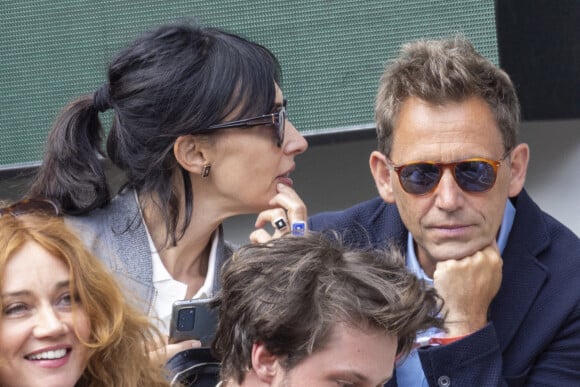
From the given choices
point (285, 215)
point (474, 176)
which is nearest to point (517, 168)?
point (474, 176)

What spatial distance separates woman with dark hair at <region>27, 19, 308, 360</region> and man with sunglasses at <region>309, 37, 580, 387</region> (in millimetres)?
397

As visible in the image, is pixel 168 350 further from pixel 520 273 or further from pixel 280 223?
pixel 520 273

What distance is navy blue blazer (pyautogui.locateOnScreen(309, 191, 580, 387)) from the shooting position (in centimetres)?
320

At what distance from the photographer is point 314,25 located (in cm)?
450

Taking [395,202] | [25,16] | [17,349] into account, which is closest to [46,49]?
[25,16]

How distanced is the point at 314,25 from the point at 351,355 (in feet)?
7.21

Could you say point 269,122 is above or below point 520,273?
above

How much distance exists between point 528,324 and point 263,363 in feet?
3.45

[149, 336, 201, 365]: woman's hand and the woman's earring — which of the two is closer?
[149, 336, 201, 365]: woman's hand

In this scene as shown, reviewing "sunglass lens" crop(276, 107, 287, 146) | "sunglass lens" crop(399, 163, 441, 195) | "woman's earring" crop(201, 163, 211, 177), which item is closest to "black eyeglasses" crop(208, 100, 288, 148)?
"sunglass lens" crop(276, 107, 287, 146)

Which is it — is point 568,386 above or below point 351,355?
below

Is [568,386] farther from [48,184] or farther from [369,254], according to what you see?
[48,184]

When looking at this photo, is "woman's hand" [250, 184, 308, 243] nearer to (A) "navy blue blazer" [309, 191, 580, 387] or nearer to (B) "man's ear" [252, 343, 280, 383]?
(A) "navy blue blazer" [309, 191, 580, 387]

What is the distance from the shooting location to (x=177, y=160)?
144 inches
